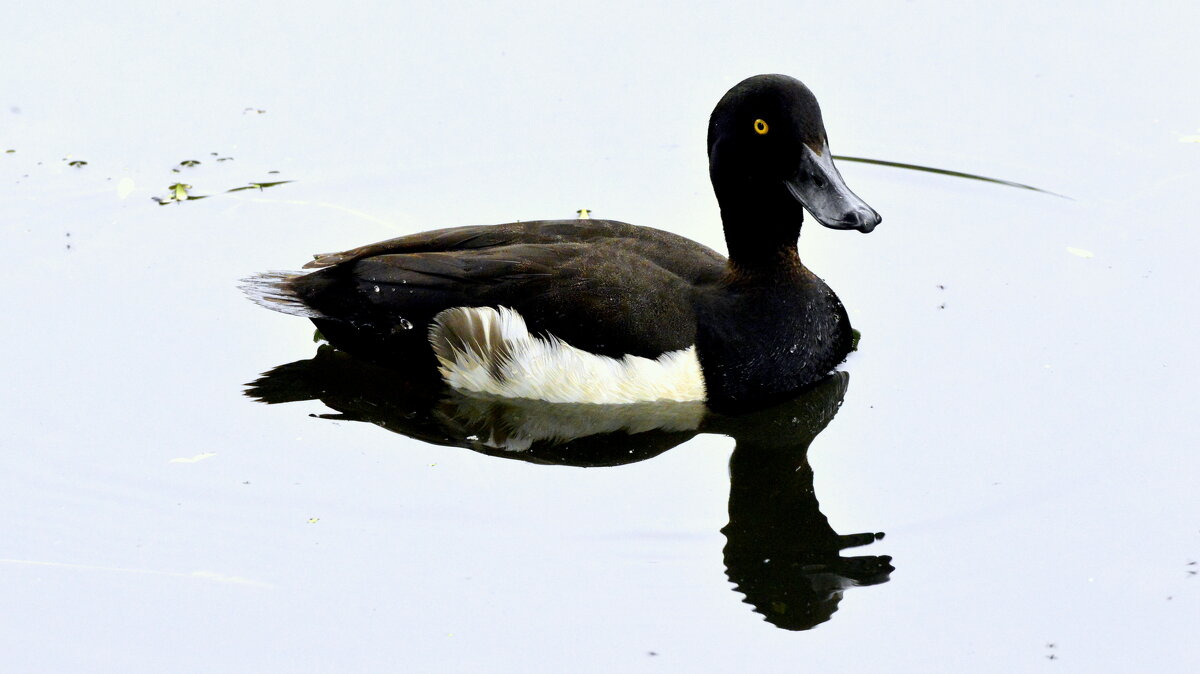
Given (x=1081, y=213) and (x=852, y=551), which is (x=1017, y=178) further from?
(x=852, y=551)

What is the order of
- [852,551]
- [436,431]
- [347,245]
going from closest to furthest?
[852,551] → [436,431] → [347,245]

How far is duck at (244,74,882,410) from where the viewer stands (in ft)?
24.9

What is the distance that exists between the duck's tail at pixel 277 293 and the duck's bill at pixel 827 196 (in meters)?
2.60

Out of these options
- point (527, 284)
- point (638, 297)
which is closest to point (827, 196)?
point (638, 297)

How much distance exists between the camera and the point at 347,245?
9.42 metres

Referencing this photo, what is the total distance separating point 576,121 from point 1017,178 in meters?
3.06

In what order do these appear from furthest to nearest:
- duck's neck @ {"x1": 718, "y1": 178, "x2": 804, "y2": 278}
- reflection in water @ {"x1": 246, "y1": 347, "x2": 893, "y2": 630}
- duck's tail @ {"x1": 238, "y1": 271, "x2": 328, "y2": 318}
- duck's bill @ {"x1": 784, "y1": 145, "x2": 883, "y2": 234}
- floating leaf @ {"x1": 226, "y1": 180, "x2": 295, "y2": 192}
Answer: floating leaf @ {"x1": 226, "y1": 180, "x2": 295, "y2": 192}, duck's tail @ {"x1": 238, "y1": 271, "x2": 328, "y2": 318}, duck's neck @ {"x1": 718, "y1": 178, "x2": 804, "y2": 278}, duck's bill @ {"x1": 784, "y1": 145, "x2": 883, "y2": 234}, reflection in water @ {"x1": 246, "y1": 347, "x2": 893, "y2": 630}

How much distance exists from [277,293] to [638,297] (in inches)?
79.9

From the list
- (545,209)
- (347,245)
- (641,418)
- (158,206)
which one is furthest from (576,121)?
(641,418)

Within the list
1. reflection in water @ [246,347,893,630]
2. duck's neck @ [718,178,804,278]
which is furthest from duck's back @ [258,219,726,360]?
reflection in water @ [246,347,893,630]

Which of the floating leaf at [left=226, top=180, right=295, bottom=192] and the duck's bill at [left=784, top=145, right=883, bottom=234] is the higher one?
the duck's bill at [left=784, top=145, right=883, bottom=234]

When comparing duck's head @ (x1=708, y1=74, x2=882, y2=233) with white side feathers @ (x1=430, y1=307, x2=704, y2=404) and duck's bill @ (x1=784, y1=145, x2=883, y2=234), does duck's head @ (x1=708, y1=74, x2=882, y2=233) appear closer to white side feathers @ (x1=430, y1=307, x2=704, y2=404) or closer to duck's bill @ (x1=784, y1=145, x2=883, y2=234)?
duck's bill @ (x1=784, y1=145, x2=883, y2=234)

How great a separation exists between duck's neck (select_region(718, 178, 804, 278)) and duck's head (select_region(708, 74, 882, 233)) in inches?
0.4

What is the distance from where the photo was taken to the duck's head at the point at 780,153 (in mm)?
7562
